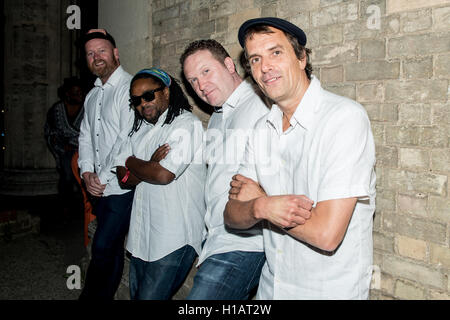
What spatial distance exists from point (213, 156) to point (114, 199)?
124 centimetres

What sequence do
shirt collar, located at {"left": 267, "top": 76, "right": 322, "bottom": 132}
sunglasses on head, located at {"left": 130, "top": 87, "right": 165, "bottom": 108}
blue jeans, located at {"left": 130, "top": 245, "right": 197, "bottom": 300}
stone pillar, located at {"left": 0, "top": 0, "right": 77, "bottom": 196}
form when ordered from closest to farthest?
shirt collar, located at {"left": 267, "top": 76, "right": 322, "bottom": 132} → blue jeans, located at {"left": 130, "top": 245, "right": 197, "bottom": 300} → sunglasses on head, located at {"left": 130, "top": 87, "right": 165, "bottom": 108} → stone pillar, located at {"left": 0, "top": 0, "right": 77, "bottom": 196}

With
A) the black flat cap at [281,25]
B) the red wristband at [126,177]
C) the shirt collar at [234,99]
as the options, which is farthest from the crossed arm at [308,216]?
the red wristband at [126,177]

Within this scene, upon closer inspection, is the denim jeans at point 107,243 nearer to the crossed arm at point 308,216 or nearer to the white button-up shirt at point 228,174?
the white button-up shirt at point 228,174

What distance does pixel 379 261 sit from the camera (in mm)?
2461

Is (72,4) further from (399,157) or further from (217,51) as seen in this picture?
(399,157)

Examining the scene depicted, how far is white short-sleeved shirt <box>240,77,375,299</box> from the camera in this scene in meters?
1.52

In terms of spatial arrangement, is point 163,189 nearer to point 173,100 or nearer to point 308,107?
point 173,100

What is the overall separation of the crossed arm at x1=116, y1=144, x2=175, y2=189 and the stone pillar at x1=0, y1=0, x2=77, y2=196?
5.92m

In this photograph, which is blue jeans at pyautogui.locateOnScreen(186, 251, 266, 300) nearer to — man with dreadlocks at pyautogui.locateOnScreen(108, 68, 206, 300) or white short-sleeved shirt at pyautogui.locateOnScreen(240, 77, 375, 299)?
white short-sleeved shirt at pyautogui.locateOnScreen(240, 77, 375, 299)

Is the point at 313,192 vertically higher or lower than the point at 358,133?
lower

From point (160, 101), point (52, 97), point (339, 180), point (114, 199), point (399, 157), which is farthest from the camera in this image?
point (52, 97)

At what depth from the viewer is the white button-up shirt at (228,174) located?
2229 millimetres

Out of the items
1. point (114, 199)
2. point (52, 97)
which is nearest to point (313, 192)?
point (114, 199)

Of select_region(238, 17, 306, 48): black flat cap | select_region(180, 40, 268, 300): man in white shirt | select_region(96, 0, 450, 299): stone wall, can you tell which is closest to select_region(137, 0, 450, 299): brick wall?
select_region(96, 0, 450, 299): stone wall
